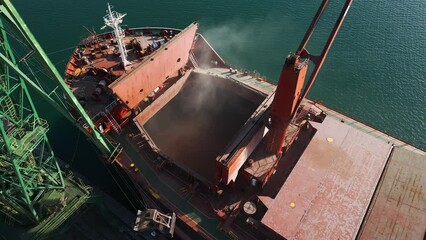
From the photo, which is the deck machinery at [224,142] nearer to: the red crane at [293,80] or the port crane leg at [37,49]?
the red crane at [293,80]

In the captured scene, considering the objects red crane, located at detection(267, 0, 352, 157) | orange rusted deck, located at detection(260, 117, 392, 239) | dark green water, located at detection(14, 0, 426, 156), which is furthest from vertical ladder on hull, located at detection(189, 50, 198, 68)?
orange rusted deck, located at detection(260, 117, 392, 239)

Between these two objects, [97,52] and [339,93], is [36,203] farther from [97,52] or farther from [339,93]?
[339,93]

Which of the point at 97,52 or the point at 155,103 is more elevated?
the point at 97,52

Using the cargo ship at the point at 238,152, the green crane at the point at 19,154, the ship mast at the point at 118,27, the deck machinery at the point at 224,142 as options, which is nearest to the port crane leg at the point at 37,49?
the deck machinery at the point at 224,142

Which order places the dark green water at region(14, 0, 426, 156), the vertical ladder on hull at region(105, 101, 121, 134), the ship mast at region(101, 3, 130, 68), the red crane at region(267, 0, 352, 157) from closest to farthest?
1. the red crane at region(267, 0, 352, 157)
2. the vertical ladder on hull at region(105, 101, 121, 134)
3. the ship mast at region(101, 3, 130, 68)
4. the dark green water at region(14, 0, 426, 156)

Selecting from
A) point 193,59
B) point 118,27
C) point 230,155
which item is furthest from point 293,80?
point 193,59

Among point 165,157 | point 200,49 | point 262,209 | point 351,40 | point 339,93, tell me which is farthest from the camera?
point 351,40

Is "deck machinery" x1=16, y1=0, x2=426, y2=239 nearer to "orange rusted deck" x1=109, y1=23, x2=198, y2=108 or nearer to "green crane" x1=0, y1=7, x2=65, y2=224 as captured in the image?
"orange rusted deck" x1=109, y1=23, x2=198, y2=108

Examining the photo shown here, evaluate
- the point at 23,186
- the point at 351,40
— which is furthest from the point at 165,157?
the point at 351,40
